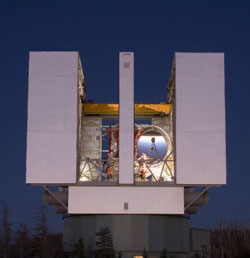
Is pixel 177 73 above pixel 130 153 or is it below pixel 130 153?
above

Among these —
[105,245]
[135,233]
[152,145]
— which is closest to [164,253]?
[135,233]

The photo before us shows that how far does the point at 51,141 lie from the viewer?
40.0 meters

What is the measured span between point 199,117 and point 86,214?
1081 cm

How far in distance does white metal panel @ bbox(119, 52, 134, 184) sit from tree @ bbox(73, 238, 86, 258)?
5.59m

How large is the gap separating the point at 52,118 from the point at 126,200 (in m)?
7.54

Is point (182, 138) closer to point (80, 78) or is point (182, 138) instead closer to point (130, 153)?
point (130, 153)

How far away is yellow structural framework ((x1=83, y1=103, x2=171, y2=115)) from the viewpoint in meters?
45.8

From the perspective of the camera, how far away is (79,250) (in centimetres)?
4125
